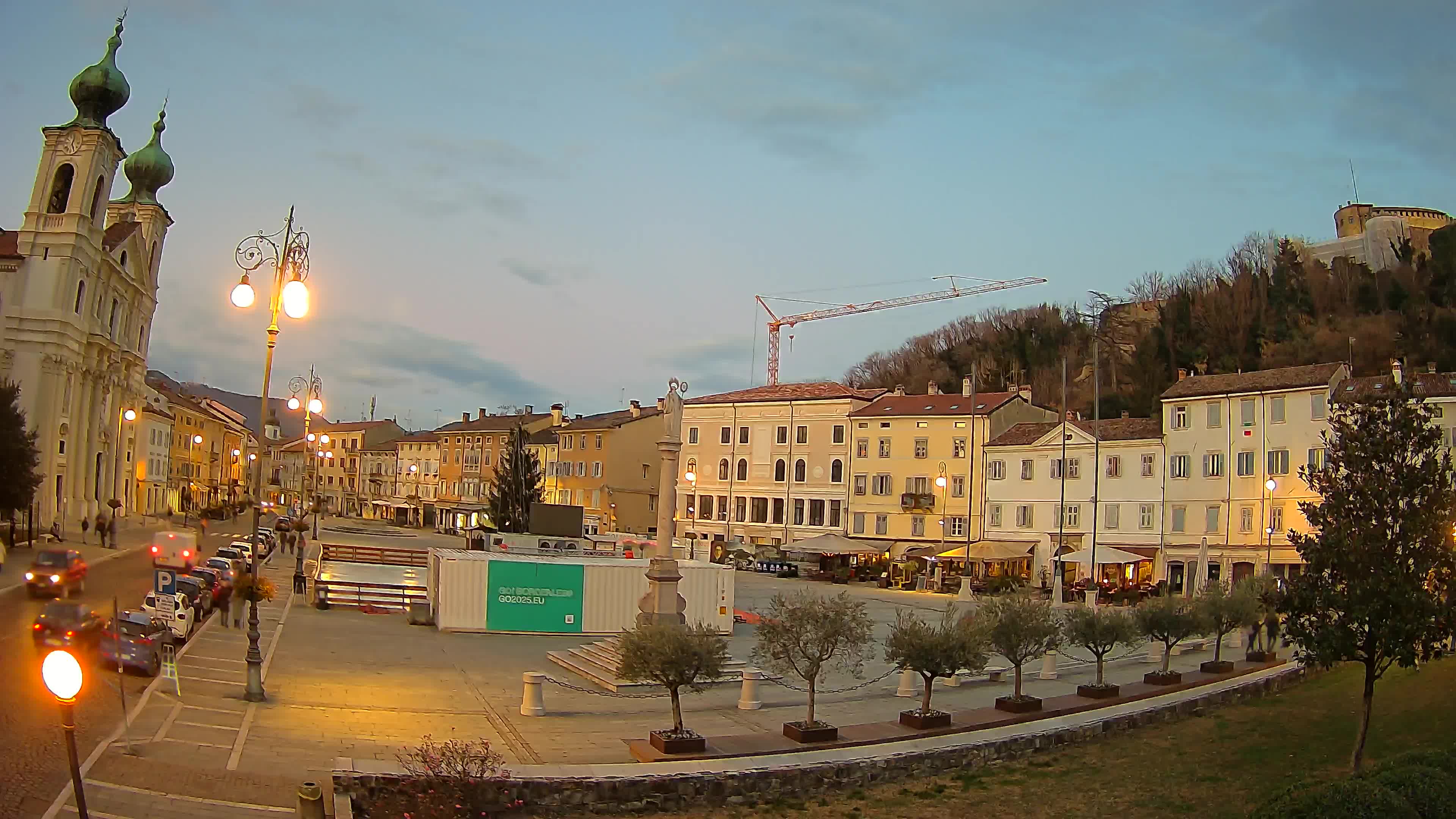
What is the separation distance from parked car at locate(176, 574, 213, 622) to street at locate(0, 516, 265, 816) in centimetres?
168

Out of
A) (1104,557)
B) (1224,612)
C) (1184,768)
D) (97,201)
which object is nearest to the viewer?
(1184,768)

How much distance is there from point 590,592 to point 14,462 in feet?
97.0

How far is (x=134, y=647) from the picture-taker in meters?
19.5

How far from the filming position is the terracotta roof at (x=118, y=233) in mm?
70688

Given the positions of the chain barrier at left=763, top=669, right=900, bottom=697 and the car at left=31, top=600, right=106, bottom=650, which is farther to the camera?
the chain barrier at left=763, top=669, right=900, bottom=697

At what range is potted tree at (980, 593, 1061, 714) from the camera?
19.6m

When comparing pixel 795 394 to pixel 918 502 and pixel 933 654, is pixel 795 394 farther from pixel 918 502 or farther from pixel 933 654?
pixel 933 654

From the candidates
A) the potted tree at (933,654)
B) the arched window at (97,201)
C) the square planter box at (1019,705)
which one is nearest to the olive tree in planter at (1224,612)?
the square planter box at (1019,705)

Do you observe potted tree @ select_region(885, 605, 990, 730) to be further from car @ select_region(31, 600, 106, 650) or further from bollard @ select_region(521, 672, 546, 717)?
car @ select_region(31, 600, 106, 650)

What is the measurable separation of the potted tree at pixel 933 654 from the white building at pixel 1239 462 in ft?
109

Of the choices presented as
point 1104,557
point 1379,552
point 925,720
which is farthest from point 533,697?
point 1104,557

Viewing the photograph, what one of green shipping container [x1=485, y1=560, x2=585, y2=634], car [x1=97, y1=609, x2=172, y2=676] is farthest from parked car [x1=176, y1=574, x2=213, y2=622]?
green shipping container [x1=485, y1=560, x2=585, y2=634]

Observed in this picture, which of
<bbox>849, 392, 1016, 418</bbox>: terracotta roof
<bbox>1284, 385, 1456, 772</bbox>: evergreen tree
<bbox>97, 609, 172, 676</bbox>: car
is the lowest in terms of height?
<bbox>97, 609, 172, 676</bbox>: car

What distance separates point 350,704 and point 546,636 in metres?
11.8
